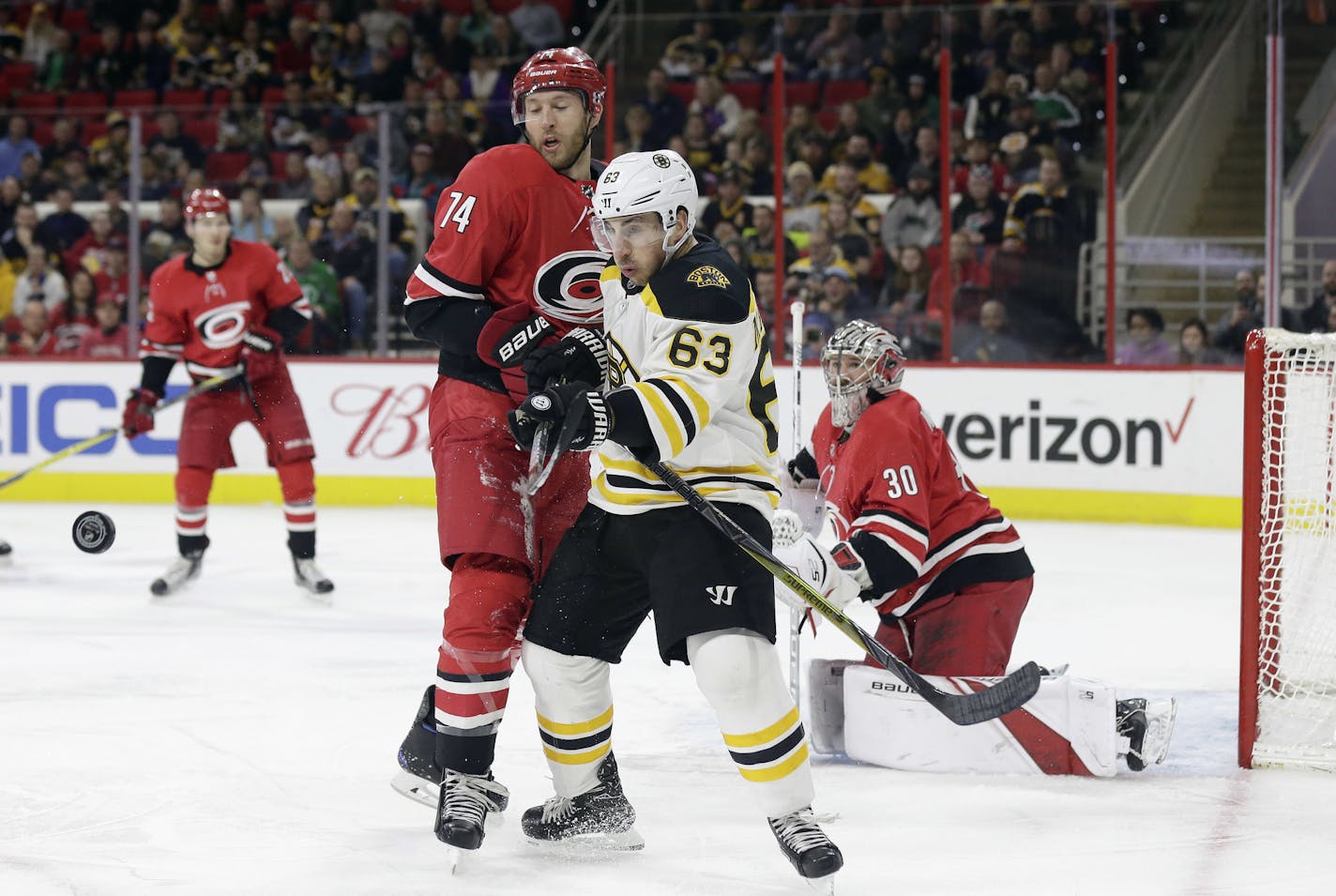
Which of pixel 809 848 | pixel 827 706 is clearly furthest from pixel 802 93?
pixel 809 848

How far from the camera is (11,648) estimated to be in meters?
4.64

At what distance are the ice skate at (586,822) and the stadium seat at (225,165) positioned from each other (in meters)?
5.74

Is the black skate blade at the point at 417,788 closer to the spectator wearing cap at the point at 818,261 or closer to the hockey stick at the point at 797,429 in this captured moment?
the hockey stick at the point at 797,429

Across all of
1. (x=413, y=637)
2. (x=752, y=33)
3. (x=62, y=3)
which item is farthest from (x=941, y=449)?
(x=62, y=3)

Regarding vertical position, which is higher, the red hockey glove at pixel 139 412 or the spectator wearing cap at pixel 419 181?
the spectator wearing cap at pixel 419 181

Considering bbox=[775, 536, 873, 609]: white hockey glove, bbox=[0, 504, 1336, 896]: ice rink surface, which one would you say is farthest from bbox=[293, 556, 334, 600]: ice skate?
bbox=[775, 536, 873, 609]: white hockey glove

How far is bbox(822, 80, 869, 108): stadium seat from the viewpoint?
26.9 feet

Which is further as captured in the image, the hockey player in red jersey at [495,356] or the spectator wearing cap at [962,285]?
the spectator wearing cap at [962,285]

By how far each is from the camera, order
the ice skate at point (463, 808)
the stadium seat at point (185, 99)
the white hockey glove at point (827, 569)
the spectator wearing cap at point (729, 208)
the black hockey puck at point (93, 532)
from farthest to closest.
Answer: the stadium seat at point (185, 99) → the spectator wearing cap at point (729, 208) → the black hockey puck at point (93, 532) → the white hockey glove at point (827, 569) → the ice skate at point (463, 808)

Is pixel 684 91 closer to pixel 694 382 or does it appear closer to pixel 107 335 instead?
pixel 107 335

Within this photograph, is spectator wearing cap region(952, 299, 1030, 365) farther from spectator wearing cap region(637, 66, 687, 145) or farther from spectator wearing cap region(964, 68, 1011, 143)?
spectator wearing cap region(637, 66, 687, 145)

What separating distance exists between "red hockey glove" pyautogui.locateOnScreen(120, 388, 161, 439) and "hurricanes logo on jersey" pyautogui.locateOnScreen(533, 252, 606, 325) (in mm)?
3173

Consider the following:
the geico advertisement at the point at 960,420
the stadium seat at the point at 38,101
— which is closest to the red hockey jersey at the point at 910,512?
the geico advertisement at the point at 960,420

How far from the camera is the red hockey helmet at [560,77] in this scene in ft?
9.07
